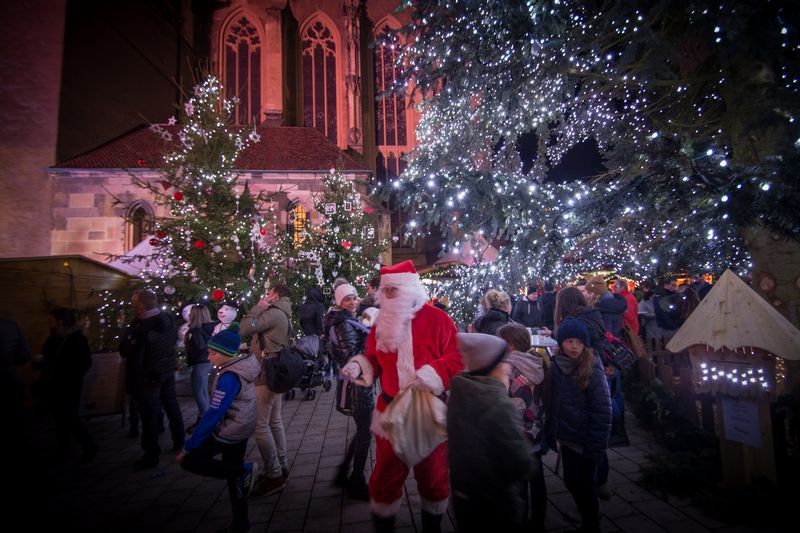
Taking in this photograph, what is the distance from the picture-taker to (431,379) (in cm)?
237

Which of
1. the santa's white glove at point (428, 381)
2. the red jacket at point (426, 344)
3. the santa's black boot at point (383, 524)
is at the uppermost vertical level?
the red jacket at point (426, 344)

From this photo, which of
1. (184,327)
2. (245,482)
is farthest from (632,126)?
(184,327)

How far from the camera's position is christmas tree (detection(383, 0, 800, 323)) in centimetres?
300

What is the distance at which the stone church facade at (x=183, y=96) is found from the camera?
13297mm

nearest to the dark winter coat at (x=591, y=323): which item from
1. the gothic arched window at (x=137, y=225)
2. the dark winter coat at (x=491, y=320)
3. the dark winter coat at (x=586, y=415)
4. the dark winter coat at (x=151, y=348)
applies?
the dark winter coat at (x=586, y=415)

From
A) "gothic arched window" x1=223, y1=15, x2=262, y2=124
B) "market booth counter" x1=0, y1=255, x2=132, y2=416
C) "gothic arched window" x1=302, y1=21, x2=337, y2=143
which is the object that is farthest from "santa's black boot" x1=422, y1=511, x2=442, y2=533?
"gothic arched window" x1=223, y1=15, x2=262, y2=124

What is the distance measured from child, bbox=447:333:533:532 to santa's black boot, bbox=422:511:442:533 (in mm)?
532

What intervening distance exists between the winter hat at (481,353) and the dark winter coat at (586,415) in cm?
115

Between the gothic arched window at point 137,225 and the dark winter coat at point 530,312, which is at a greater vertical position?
the gothic arched window at point 137,225

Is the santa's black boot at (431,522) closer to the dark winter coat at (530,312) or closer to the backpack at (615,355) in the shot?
the backpack at (615,355)

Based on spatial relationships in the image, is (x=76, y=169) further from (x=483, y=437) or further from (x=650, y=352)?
(x=650, y=352)

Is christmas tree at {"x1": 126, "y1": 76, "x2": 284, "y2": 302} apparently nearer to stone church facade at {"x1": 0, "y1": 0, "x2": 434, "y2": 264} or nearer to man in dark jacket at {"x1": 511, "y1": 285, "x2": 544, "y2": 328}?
stone church facade at {"x1": 0, "y1": 0, "x2": 434, "y2": 264}

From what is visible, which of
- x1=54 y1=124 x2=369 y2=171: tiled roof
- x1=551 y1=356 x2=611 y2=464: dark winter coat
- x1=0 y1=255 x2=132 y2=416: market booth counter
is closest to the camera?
x1=551 y1=356 x2=611 y2=464: dark winter coat

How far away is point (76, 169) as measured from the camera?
13.5 m
